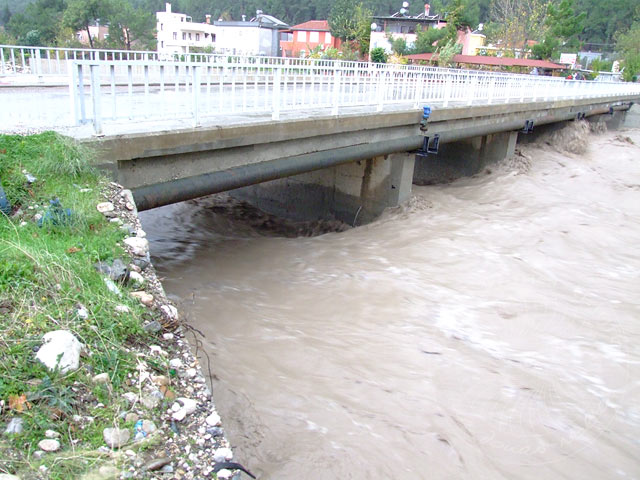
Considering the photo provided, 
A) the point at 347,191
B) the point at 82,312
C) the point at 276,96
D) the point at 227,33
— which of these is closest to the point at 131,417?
the point at 82,312

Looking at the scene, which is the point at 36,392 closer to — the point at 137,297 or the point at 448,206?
the point at 137,297

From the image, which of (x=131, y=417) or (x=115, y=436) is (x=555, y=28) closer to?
(x=131, y=417)

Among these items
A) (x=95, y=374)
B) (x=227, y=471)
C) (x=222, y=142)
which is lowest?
(x=227, y=471)

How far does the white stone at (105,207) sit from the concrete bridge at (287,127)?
3.09ft

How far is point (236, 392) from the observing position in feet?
15.6

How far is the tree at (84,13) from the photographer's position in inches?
1868

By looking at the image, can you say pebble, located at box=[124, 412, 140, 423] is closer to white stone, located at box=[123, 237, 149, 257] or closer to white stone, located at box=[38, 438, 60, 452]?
white stone, located at box=[38, 438, 60, 452]

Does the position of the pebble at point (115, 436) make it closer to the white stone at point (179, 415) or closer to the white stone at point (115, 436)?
the white stone at point (115, 436)

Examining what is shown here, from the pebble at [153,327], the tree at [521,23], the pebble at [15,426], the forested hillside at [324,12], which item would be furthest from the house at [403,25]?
the pebble at [15,426]

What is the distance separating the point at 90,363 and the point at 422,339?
4104mm

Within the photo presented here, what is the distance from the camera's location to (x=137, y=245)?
4668 millimetres

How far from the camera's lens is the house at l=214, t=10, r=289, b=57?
247 feet

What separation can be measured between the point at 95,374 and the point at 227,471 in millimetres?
944

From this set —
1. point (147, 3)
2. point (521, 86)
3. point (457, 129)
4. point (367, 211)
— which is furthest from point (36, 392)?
point (147, 3)
